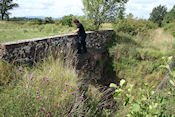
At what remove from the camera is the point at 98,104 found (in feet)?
12.1

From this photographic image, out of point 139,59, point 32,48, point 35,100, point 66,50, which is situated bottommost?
point 139,59

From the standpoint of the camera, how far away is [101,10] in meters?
9.04

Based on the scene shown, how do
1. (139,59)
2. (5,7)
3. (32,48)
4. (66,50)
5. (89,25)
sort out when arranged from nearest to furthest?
(32,48), (66,50), (139,59), (89,25), (5,7)

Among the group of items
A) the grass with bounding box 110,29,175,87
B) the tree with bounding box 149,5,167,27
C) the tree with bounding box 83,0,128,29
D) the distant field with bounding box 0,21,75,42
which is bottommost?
the grass with bounding box 110,29,175,87

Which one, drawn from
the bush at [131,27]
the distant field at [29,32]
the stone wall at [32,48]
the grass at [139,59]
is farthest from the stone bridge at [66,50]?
the distant field at [29,32]


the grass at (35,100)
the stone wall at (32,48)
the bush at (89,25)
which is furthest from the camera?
the bush at (89,25)

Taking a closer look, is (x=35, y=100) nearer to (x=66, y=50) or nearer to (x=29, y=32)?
(x=66, y=50)

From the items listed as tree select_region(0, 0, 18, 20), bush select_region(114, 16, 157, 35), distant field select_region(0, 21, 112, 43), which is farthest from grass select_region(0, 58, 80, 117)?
tree select_region(0, 0, 18, 20)

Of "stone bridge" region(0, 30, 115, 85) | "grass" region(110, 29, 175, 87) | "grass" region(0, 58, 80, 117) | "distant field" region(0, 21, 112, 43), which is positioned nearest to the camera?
"grass" region(0, 58, 80, 117)

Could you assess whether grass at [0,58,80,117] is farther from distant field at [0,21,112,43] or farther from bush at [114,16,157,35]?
bush at [114,16,157,35]

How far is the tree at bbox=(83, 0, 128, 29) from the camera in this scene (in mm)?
8789

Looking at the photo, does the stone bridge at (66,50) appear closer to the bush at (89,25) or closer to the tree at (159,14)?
the bush at (89,25)

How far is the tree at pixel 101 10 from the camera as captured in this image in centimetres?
879

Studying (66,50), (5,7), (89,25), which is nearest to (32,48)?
(66,50)
